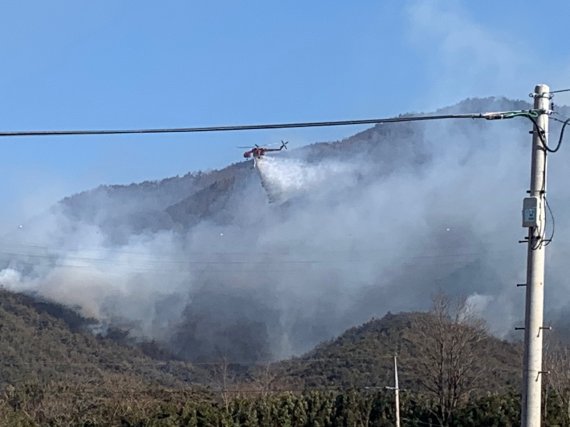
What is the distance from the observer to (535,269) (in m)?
12.8

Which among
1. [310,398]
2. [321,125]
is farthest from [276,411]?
[321,125]

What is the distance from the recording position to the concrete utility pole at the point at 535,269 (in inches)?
498

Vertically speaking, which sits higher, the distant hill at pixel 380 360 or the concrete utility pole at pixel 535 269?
the distant hill at pixel 380 360

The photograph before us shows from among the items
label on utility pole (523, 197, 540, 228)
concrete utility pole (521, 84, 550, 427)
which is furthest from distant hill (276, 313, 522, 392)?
label on utility pole (523, 197, 540, 228)

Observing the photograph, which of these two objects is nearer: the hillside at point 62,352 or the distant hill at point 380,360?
the distant hill at point 380,360

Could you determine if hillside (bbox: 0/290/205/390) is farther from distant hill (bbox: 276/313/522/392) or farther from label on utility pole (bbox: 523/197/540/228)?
label on utility pole (bbox: 523/197/540/228)

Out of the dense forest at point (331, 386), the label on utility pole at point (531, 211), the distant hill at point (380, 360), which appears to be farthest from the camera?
the distant hill at point (380, 360)

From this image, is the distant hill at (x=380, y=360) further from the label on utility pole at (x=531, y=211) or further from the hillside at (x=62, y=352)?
the label on utility pole at (x=531, y=211)

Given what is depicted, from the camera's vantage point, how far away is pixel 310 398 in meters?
59.9

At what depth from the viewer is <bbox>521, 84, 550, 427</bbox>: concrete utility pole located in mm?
12656

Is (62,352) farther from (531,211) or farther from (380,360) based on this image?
(531,211)

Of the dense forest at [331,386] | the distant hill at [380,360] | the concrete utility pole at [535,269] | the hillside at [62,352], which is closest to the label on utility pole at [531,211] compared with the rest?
the concrete utility pole at [535,269]

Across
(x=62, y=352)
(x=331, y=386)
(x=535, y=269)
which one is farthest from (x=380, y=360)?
(x=535, y=269)

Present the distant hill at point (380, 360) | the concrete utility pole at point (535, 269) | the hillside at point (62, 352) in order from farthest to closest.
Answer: the hillside at point (62, 352), the distant hill at point (380, 360), the concrete utility pole at point (535, 269)
